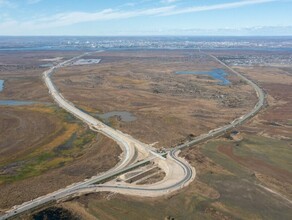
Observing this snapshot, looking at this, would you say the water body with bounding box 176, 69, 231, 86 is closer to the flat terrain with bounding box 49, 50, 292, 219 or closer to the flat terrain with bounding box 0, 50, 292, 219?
the flat terrain with bounding box 0, 50, 292, 219

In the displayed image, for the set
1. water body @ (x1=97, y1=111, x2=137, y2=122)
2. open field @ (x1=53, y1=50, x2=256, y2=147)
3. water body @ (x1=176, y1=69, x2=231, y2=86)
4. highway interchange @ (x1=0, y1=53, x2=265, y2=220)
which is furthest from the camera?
water body @ (x1=176, y1=69, x2=231, y2=86)

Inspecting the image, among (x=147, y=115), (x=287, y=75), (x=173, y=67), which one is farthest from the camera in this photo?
(x=173, y=67)

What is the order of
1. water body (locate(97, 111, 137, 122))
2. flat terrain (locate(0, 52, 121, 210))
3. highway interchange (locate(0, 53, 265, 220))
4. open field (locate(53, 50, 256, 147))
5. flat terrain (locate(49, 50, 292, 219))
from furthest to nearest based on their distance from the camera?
water body (locate(97, 111, 137, 122)) < open field (locate(53, 50, 256, 147)) < flat terrain (locate(0, 52, 121, 210)) < highway interchange (locate(0, 53, 265, 220)) < flat terrain (locate(49, 50, 292, 219))

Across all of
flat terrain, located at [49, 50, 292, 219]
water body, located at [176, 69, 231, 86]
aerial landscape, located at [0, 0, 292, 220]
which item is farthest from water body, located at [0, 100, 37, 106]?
water body, located at [176, 69, 231, 86]

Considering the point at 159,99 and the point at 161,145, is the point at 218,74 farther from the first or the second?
the point at 161,145

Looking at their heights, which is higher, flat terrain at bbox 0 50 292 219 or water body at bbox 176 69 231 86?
water body at bbox 176 69 231 86

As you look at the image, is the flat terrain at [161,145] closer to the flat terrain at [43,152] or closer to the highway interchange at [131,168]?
the flat terrain at [43,152]

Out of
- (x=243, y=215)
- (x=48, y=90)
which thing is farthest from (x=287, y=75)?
(x=243, y=215)

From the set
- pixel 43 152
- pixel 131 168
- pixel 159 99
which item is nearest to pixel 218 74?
pixel 159 99

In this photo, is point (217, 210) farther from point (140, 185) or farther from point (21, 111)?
point (21, 111)

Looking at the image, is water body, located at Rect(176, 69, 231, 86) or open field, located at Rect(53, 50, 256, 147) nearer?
open field, located at Rect(53, 50, 256, 147)

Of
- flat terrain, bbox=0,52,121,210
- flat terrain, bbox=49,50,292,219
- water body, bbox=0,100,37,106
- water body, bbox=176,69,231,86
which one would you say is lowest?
flat terrain, bbox=49,50,292,219
